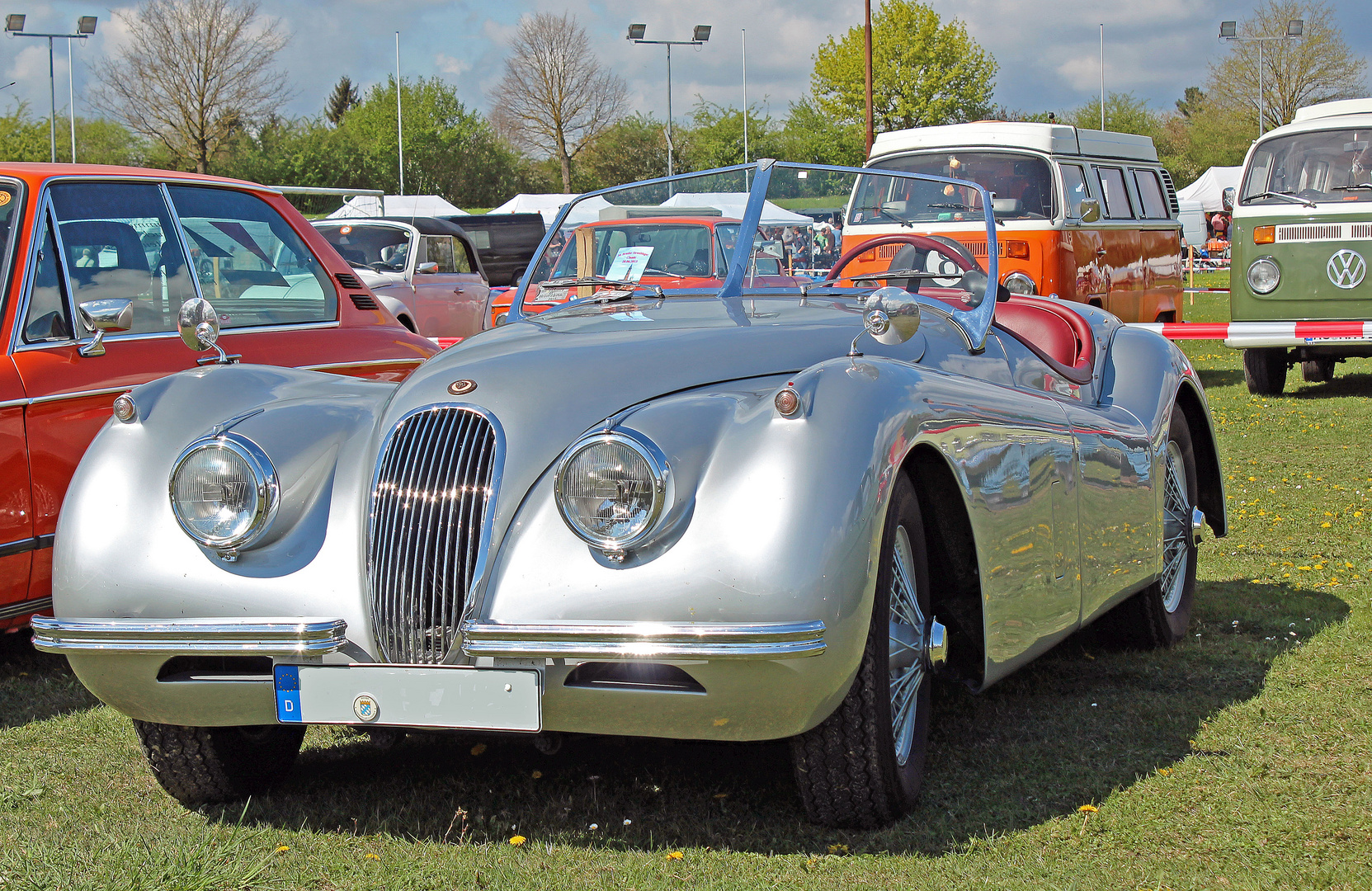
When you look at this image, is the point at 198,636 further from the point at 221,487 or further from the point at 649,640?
the point at 649,640

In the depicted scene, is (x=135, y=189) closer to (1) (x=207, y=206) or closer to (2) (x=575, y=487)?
(1) (x=207, y=206)

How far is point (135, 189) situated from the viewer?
16.5 feet

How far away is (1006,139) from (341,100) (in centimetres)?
9603

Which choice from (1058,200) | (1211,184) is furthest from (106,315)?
(1211,184)

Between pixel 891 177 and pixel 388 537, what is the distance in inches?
91.2

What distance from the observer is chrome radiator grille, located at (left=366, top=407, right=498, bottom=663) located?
9.09 ft

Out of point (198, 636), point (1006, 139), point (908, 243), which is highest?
point (1006, 139)

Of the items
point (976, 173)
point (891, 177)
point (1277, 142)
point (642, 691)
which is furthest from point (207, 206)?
point (1277, 142)

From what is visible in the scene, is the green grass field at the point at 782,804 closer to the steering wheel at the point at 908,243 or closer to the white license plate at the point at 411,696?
the white license plate at the point at 411,696

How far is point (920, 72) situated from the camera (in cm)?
6041

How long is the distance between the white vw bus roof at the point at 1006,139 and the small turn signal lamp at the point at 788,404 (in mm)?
10193

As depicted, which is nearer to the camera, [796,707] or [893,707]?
[796,707]

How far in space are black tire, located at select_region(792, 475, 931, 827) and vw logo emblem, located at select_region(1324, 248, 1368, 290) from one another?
10014 mm

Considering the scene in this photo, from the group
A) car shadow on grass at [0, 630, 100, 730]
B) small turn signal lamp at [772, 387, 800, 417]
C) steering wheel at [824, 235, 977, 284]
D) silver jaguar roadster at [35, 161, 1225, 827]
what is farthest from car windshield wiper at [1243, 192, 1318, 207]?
car shadow on grass at [0, 630, 100, 730]
